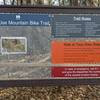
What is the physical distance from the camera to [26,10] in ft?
24.3

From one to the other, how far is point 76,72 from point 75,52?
40 centimetres

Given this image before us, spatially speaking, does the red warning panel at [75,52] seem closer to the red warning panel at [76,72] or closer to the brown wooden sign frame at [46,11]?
the red warning panel at [76,72]

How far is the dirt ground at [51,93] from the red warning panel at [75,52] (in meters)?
1.30

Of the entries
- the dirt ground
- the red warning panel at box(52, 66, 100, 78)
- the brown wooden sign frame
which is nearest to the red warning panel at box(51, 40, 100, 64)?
the red warning panel at box(52, 66, 100, 78)

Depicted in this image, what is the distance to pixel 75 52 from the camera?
7523 mm

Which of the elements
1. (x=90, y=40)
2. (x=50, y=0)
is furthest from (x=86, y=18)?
(x=50, y=0)

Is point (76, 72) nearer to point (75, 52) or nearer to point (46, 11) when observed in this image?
point (75, 52)

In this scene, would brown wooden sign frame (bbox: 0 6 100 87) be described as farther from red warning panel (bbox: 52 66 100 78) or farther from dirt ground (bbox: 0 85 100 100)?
dirt ground (bbox: 0 85 100 100)

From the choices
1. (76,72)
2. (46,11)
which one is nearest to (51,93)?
(76,72)

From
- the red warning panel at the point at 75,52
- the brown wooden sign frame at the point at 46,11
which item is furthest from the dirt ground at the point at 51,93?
the red warning panel at the point at 75,52

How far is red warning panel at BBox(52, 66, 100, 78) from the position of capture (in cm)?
750

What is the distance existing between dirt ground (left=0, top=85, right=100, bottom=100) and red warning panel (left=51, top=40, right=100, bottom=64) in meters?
1.30

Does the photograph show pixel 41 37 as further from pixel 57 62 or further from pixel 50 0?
pixel 50 0

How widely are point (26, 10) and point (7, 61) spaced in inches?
41.0
